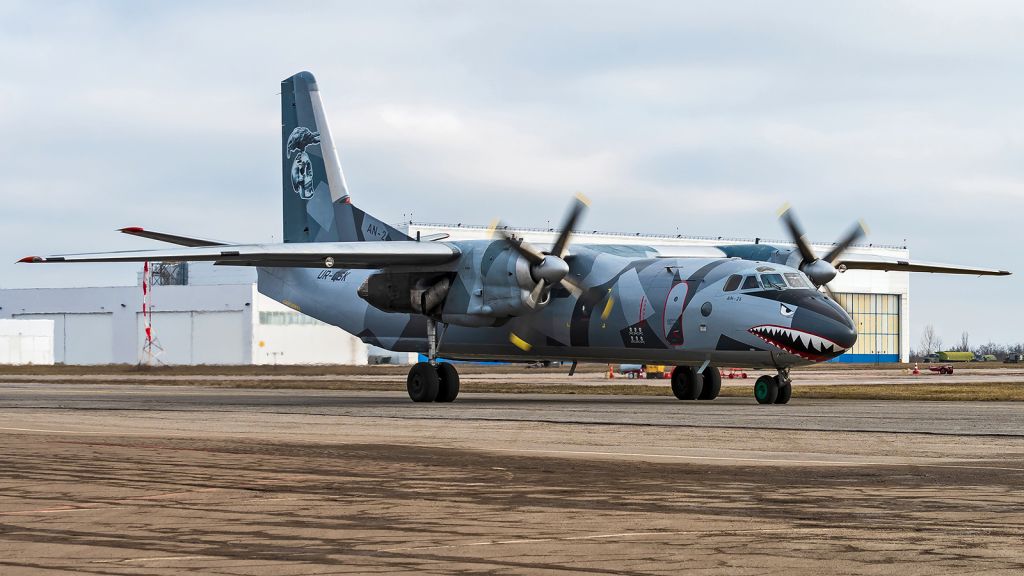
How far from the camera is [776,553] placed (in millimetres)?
7996

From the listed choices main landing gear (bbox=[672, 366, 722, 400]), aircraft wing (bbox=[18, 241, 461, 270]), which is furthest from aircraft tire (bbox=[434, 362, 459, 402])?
main landing gear (bbox=[672, 366, 722, 400])

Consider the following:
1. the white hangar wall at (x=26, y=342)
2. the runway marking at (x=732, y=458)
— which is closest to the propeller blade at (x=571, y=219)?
the runway marking at (x=732, y=458)

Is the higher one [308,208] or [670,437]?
[308,208]

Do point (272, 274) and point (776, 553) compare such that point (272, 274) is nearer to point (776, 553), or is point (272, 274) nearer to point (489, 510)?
point (489, 510)

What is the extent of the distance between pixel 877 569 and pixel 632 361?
23.8 meters

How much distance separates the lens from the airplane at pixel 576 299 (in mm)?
28484

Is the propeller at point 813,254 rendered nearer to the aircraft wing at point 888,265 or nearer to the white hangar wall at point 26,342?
the aircraft wing at point 888,265

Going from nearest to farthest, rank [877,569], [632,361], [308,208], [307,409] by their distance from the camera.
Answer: [877,569] < [307,409] < [632,361] < [308,208]

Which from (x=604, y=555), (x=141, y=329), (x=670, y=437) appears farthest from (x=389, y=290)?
(x=141, y=329)

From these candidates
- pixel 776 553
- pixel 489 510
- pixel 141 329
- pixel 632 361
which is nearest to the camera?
pixel 776 553

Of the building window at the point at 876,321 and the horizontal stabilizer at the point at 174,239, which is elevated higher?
the horizontal stabilizer at the point at 174,239

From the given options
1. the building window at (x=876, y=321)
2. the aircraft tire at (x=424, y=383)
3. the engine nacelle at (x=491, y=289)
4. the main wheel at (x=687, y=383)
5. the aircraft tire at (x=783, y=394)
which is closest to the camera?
the aircraft tire at (x=783, y=394)

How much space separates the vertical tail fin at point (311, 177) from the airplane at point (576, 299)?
74 centimetres

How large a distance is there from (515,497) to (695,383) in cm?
2151
